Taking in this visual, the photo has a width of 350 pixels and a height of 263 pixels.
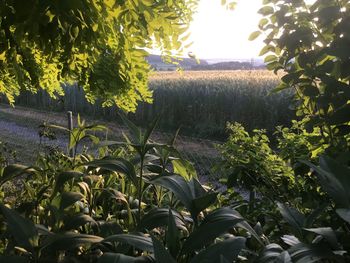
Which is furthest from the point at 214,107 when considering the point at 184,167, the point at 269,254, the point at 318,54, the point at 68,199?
the point at 269,254

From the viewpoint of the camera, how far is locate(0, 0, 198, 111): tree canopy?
139cm

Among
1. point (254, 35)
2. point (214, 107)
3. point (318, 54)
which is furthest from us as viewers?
point (214, 107)

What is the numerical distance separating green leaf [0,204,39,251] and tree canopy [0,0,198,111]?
0.58 m

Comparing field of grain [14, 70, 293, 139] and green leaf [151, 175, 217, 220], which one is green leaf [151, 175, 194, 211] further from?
field of grain [14, 70, 293, 139]

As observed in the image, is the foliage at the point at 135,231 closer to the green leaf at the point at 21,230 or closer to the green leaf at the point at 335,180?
the green leaf at the point at 21,230

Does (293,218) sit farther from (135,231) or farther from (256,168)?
(256,168)

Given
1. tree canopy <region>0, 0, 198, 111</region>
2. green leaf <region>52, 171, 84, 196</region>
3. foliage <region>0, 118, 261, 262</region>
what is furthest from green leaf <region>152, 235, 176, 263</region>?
tree canopy <region>0, 0, 198, 111</region>

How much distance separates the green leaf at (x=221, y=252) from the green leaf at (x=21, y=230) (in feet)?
1.46

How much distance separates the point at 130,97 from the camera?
2475 mm

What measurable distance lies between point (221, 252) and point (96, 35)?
A: 993 millimetres

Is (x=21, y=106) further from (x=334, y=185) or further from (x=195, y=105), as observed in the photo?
(x=334, y=185)

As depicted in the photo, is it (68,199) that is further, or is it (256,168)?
(256,168)

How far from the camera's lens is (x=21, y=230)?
1155 millimetres

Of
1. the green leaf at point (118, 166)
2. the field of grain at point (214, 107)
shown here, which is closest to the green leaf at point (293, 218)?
the green leaf at point (118, 166)
